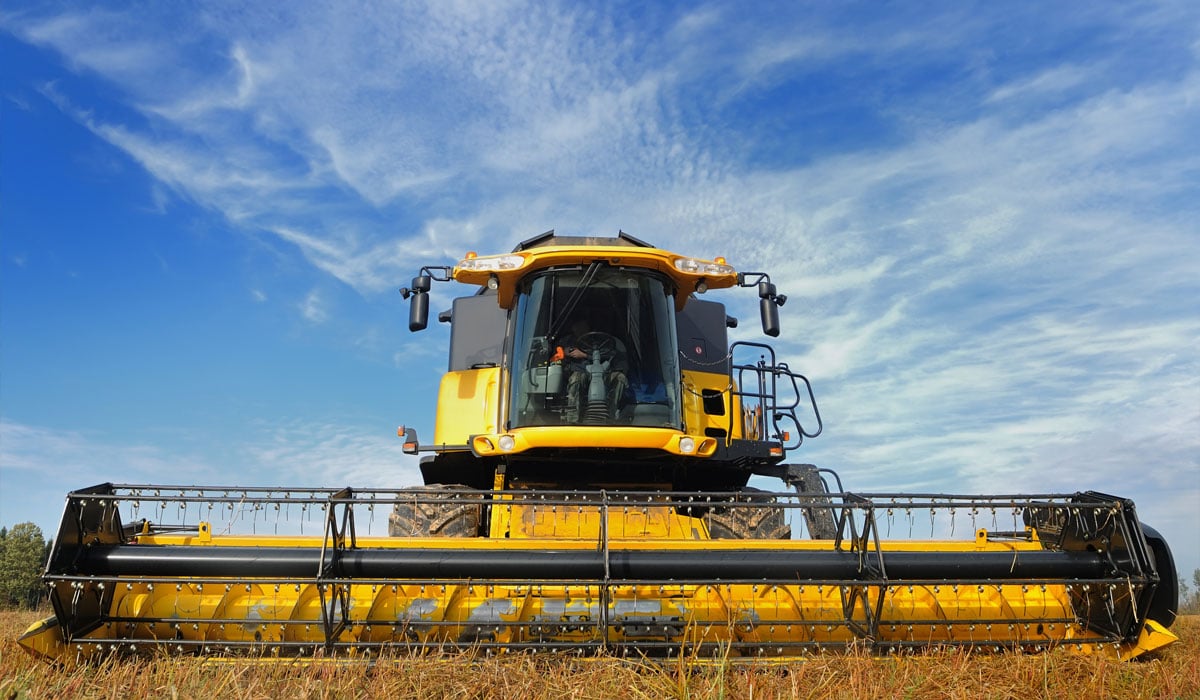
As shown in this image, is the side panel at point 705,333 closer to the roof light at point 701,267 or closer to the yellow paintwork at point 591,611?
the roof light at point 701,267

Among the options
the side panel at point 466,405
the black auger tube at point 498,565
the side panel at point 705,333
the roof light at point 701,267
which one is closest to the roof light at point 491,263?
the side panel at point 466,405

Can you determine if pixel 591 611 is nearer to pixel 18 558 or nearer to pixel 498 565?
pixel 498 565

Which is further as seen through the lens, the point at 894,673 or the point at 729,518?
the point at 729,518

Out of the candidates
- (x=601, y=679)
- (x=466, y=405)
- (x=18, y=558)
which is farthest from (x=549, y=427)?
(x=18, y=558)

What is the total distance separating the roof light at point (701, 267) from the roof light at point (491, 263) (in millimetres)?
1323

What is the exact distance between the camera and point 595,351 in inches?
254

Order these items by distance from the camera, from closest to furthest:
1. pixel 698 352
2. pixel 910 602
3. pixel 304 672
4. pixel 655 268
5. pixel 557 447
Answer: pixel 304 672 < pixel 910 602 < pixel 557 447 < pixel 655 268 < pixel 698 352

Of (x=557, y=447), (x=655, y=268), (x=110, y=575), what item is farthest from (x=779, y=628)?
(x=110, y=575)

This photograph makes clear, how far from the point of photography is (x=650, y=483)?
22.6 ft

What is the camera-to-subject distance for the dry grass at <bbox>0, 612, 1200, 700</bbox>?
3598 mm

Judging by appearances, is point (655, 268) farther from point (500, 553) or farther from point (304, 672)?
point (304, 672)

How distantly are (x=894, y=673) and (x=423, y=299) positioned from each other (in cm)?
465

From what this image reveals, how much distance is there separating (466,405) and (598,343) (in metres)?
1.74

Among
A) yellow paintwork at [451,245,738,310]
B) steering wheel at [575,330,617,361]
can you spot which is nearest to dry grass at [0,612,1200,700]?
steering wheel at [575,330,617,361]
